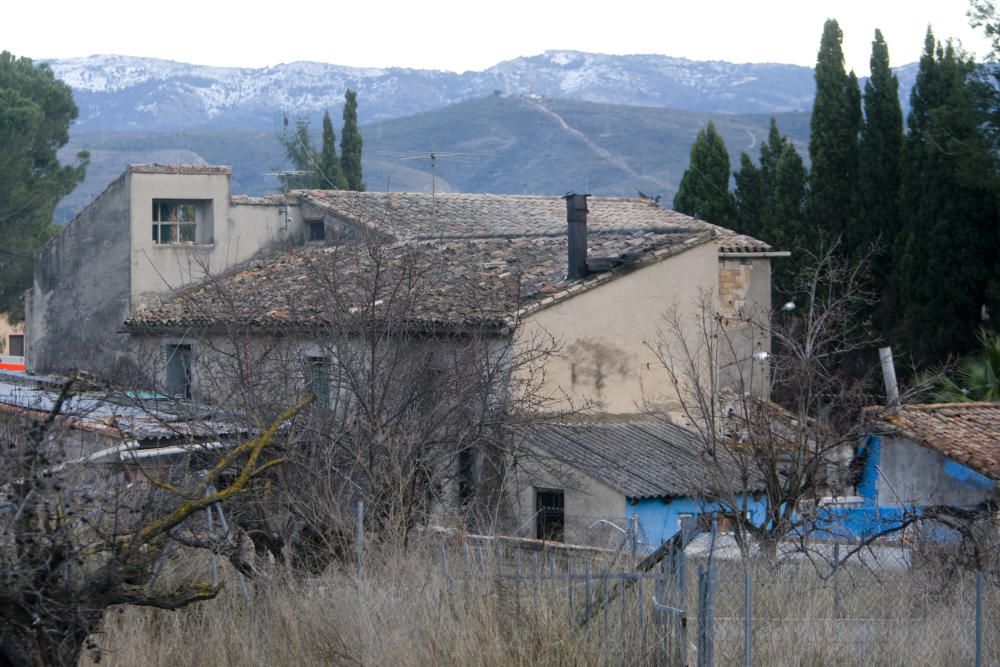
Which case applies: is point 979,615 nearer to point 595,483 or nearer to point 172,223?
point 595,483

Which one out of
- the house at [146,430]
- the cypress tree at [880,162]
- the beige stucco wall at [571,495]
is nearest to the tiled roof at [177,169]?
the house at [146,430]

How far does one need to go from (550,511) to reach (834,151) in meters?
14.4

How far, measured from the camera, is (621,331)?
711 inches

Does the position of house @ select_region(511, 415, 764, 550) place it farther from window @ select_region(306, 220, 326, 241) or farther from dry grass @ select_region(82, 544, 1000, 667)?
window @ select_region(306, 220, 326, 241)

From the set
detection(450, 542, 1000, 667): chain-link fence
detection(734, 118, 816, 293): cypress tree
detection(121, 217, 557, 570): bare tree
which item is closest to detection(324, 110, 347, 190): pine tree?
detection(734, 118, 816, 293): cypress tree

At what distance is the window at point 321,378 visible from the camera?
11594mm

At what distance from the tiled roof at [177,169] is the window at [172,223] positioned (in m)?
0.59

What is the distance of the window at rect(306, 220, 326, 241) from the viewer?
79.9 ft

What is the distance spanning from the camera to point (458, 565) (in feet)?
25.2

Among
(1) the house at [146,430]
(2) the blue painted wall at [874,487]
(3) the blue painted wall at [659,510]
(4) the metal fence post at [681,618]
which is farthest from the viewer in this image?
(3) the blue painted wall at [659,510]

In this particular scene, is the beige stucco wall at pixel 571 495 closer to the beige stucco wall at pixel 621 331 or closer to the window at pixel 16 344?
the beige stucco wall at pixel 621 331

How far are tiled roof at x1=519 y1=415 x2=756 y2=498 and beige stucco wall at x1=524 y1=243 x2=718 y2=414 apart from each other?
435 millimetres

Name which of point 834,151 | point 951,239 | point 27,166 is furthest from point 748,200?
point 27,166

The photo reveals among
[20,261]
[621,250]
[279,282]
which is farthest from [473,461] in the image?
[20,261]
